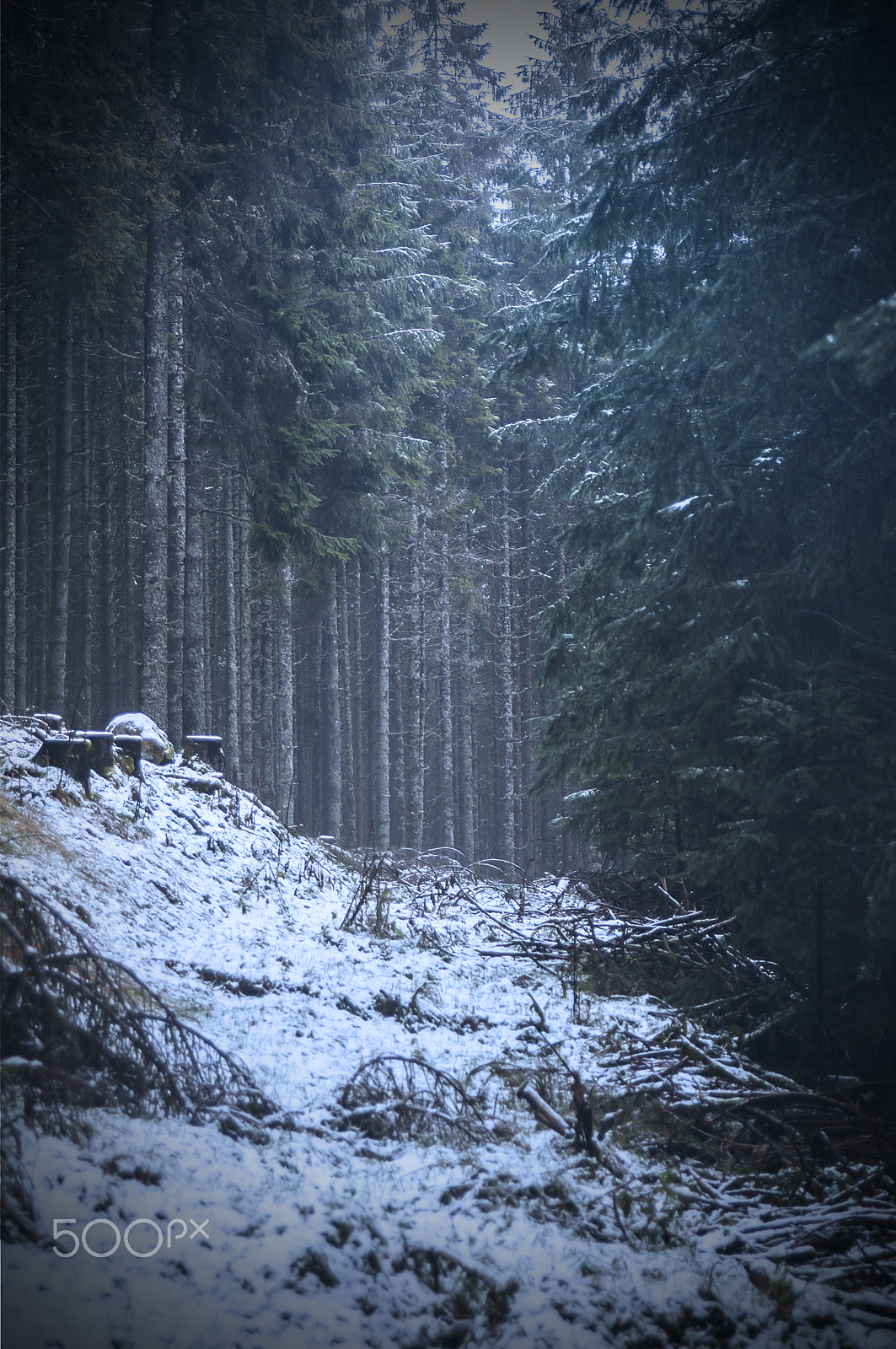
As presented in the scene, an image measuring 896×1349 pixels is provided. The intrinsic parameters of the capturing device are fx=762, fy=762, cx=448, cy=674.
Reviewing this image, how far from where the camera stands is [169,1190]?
2.76 metres

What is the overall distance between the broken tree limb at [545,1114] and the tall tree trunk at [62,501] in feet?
42.9

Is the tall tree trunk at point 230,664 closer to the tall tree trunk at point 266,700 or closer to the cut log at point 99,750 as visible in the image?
the tall tree trunk at point 266,700

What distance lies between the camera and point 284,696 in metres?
15.9

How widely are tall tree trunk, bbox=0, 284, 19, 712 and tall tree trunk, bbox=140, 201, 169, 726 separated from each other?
4.11m

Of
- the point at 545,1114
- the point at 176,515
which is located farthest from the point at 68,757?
the point at 176,515

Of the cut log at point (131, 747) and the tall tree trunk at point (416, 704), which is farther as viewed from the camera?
the tall tree trunk at point (416, 704)

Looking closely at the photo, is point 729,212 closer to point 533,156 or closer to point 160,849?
point 160,849

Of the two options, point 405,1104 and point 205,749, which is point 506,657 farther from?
point 405,1104

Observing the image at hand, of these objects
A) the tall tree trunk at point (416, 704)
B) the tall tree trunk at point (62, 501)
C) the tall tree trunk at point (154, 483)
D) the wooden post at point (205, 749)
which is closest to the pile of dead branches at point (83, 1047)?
the wooden post at point (205, 749)

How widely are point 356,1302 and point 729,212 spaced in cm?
762

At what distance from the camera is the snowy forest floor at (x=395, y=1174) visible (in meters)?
2.51

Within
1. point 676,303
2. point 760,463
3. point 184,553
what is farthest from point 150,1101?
point 184,553

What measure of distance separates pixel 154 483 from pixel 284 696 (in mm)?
5347

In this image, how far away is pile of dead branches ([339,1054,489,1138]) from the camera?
12.2 feet
